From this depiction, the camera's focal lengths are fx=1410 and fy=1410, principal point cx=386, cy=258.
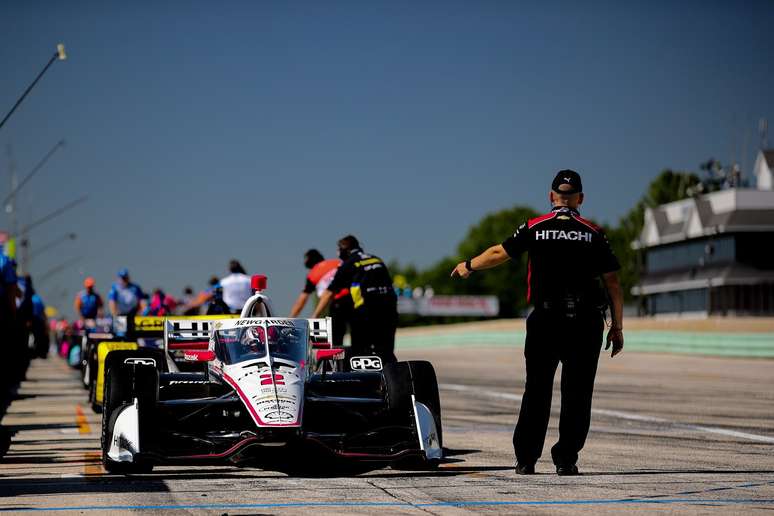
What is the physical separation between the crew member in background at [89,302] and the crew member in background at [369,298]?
11.9m

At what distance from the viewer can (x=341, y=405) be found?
10.1 meters

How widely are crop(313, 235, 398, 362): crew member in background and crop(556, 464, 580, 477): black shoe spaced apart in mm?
5418

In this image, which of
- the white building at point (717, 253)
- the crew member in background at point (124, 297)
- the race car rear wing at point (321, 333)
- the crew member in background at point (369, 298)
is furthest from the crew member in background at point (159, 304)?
the white building at point (717, 253)

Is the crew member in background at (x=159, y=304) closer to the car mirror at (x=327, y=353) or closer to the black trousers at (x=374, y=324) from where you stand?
the black trousers at (x=374, y=324)

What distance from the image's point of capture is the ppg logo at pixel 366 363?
11641mm

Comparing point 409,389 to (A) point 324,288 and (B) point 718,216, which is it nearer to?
(A) point 324,288

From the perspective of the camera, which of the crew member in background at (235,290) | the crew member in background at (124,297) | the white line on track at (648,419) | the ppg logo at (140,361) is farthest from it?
the crew member in background at (124,297)

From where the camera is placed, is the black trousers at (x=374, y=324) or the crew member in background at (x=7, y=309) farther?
the black trousers at (x=374, y=324)

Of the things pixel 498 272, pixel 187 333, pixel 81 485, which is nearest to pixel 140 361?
pixel 81 485

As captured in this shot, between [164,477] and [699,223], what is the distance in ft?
260

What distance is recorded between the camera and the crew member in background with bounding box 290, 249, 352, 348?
52.4 feet

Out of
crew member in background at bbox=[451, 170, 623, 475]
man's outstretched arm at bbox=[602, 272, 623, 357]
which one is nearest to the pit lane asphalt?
crew member in background at bbox=[451, 170, 623, 475]

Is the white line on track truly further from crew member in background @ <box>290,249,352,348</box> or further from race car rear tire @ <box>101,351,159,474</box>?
race car rear tire @ <box>101,351,159,474</box>

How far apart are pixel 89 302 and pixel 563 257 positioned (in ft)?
58.5
